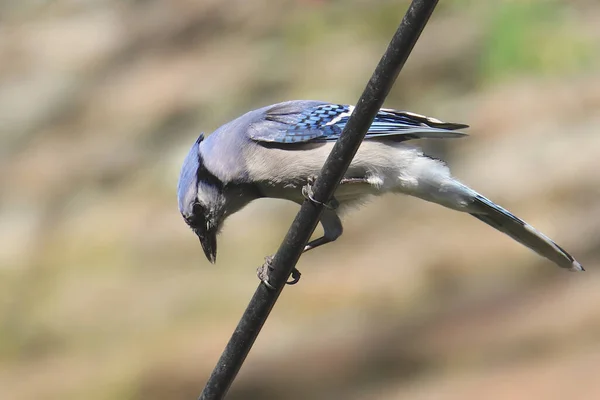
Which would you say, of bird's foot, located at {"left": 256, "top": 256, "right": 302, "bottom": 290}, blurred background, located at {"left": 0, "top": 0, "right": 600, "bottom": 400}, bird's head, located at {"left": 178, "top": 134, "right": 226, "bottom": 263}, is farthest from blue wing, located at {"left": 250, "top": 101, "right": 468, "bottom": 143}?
blurred background, located at {"left": 0, "top": 0, "right": 600, "bottom": 400}

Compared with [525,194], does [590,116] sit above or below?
above

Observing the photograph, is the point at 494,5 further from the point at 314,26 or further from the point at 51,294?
the point at 51,294

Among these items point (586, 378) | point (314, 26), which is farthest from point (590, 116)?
point (314, 26)

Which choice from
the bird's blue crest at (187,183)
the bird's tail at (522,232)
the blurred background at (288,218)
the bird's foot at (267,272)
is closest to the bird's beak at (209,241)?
the bird's blue crest at (187,183)

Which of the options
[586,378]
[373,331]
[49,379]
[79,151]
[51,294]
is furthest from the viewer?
[79,151]

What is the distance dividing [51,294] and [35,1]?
315cm

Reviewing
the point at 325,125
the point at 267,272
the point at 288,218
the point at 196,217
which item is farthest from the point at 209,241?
the point at 288,218

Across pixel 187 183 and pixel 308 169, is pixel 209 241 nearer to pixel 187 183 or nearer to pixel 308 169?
pixel 187 183

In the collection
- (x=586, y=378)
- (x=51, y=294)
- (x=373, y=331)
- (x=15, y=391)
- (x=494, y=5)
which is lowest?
(x=15, y=391)

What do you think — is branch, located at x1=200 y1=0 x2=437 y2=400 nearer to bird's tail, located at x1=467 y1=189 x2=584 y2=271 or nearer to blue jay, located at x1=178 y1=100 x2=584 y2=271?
blue jay, located at x1=178 y1=100 x2=584 y2=271

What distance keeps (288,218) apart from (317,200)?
13.7 ft

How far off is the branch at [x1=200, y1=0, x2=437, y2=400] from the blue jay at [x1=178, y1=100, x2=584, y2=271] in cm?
90

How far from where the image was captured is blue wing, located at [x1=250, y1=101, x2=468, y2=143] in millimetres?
2727

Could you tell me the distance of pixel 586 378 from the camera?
4.46 meters
